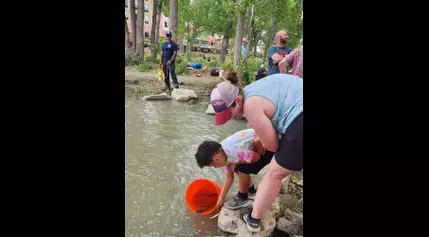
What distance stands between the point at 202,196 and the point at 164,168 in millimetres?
880

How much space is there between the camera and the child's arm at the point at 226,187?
8.67 ft

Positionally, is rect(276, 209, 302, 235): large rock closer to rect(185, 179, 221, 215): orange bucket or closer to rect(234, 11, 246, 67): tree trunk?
rect(185, 179, 221, 215): orange bucket

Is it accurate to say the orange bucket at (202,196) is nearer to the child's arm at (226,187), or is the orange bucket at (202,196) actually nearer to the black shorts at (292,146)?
the child's arm at (226,187)

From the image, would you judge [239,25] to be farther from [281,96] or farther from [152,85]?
[281,96]

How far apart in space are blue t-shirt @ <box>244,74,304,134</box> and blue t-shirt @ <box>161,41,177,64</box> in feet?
20.6

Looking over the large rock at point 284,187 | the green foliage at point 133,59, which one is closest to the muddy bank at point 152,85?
the green foliage at point 133,59

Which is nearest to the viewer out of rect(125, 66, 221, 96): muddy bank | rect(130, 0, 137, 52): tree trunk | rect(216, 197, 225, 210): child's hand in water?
rect(216, 197, 225, 210): child's hand in water

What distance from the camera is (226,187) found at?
2.71 meters

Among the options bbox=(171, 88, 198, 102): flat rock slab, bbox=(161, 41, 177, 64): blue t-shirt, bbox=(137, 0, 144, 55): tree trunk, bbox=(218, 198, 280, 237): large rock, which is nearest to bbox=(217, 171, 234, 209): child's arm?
bbox=(218, 198, 280, 237): large rock

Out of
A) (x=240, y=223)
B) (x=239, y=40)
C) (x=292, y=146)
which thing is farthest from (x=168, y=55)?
(x=292, y=146)

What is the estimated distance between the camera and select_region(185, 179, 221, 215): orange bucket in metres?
2.84
